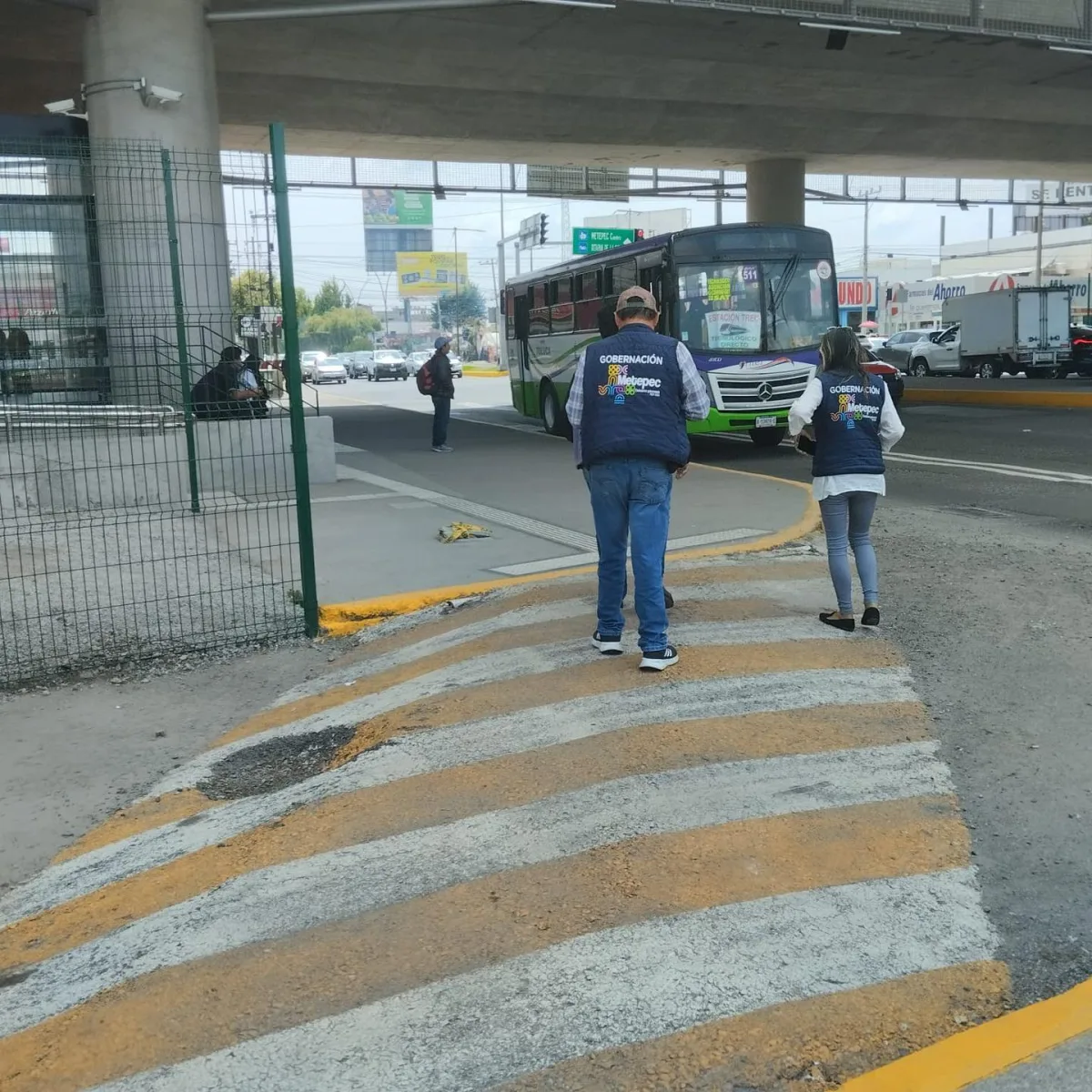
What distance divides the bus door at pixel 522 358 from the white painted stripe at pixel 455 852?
56.8 feet

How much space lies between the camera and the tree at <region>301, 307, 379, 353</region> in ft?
429

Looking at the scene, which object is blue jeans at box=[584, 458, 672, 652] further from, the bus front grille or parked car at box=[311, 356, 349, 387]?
parked car at box=[311, 356, 349, 387]

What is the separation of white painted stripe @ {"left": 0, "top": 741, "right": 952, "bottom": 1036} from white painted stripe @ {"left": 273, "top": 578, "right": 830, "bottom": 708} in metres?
1.84

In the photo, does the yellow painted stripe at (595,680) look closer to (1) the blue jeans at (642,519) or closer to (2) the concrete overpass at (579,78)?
(1) the blue jeans at (642,519)

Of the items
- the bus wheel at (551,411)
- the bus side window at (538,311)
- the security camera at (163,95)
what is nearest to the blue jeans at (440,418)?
the bus wheel at (551,411)

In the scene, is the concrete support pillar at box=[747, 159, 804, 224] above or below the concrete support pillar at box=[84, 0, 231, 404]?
above

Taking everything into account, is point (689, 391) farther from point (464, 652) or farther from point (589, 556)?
point (589, 556)

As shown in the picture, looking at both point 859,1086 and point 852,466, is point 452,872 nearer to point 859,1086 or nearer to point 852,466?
point 859,1086


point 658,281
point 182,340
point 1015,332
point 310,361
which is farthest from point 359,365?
point 182,340

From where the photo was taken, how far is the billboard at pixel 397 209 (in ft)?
379

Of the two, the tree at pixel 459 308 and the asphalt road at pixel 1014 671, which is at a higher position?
the tree at pixel 459 308

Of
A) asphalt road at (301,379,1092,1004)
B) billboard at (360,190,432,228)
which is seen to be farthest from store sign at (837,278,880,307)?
asphalt road at (301,379,1092,1004)

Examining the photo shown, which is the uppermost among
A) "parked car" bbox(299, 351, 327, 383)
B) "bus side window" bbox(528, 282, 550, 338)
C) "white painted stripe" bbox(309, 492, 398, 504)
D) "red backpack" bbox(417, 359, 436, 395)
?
"bus side window" bbox(528, 282, 550, 338)

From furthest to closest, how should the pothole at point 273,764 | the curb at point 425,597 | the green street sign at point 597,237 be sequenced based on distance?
the green street sign at point 597,237 → the curb at point 425,597 → the pothole at point 273,764
